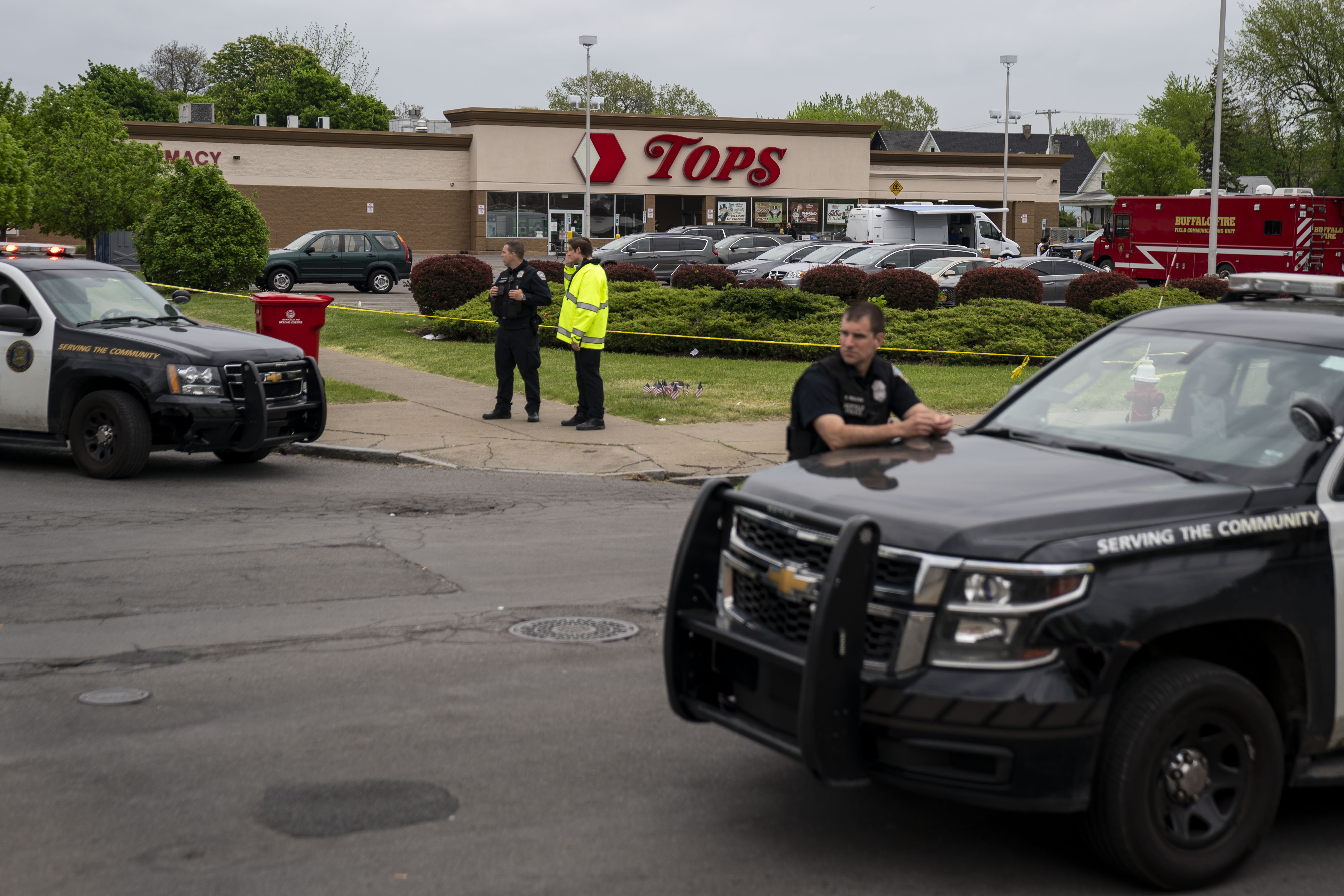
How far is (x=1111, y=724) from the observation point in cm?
393

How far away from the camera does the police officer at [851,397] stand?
17.6 ft

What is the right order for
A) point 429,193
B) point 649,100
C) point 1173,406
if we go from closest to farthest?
point 1173,406, point 429,193, point 649,100

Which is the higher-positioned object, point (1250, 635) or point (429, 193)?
point (429, 193)

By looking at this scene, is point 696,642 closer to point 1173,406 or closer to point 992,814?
point 992,814

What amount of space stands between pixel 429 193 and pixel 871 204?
18560 mm

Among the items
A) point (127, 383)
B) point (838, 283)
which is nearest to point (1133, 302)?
point (838, 283)

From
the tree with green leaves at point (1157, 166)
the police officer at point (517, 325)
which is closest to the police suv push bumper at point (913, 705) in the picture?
the police officer at point (517, 325)

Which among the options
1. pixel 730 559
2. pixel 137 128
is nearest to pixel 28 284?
pixel 730 559

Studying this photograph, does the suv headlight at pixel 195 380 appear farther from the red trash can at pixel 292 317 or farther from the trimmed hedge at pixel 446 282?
the trimmed hedge at pixel 446 282

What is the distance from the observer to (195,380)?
11055mm

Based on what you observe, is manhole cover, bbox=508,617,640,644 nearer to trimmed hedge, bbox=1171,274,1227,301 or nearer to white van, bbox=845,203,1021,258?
trimmed hedge, bbox=1171,274,1227,301

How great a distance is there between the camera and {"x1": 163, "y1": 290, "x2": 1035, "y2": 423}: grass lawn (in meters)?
15.5

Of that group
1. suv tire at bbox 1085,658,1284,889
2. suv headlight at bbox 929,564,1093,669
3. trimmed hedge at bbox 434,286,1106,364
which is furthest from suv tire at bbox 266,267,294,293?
suv tire at bbox 1085,658,1284,889

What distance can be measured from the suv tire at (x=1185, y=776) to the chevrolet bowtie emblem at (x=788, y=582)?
0.98 meters
